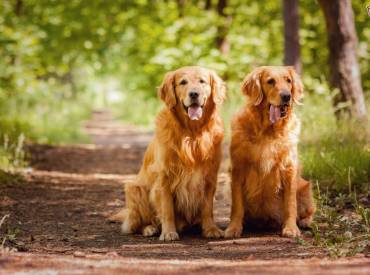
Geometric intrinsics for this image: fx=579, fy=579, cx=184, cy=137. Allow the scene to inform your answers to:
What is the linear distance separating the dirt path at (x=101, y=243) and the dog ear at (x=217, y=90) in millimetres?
1069

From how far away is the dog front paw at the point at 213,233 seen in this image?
478cm

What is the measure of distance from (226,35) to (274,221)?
11.6 metres

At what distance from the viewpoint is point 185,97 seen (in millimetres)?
4734

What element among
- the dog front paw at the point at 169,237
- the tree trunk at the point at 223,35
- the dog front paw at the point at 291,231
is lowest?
the dog front paw at the point at 169,237

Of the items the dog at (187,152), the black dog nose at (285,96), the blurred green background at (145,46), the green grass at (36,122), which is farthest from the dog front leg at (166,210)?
the green grass at (36,122)

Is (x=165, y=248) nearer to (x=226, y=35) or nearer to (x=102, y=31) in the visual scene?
(x=226, y=35)

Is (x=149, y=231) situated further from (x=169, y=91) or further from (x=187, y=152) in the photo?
(x=169, y=91)

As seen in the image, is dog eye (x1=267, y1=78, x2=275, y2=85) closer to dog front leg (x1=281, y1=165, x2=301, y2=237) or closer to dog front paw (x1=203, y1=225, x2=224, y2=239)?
dog front leg (x1=281, y1=165, x2=301, y2=237)

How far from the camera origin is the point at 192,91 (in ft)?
15.4

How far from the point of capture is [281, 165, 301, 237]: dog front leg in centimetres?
472

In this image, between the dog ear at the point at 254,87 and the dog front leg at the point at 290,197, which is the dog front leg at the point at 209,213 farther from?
the dog ear at the point at 254,87

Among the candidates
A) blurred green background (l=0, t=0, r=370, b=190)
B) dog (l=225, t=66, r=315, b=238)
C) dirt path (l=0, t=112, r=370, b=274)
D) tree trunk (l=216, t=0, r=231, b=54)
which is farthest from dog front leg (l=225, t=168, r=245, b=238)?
tree trunk (l=216, t=0, r=231, b=54)

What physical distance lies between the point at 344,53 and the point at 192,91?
4185mm

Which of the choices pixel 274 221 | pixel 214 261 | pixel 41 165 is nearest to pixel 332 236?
pixel 274 221
